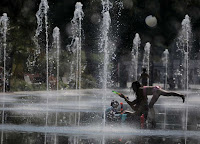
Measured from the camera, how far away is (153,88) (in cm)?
1459

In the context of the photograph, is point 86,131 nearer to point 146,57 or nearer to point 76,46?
point 76,46

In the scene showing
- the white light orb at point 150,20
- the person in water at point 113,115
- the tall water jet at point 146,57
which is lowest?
the person in water at point 113,115

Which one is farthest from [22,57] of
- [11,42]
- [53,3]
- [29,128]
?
[29,128]

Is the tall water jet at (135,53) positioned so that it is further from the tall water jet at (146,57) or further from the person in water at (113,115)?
the person in water at (113,115)

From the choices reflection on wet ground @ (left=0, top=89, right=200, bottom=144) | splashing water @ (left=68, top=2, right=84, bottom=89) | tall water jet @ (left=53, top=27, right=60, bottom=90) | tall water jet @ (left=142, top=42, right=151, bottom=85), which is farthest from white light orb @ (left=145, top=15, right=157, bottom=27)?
reflection on wet ground @ (left=0, top=89, right=200, bottom=144)

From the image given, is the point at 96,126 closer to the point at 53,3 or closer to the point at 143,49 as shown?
the point at 53,3

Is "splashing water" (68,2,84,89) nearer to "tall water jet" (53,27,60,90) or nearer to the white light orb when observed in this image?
"tall water jet" (53,27,60,90)

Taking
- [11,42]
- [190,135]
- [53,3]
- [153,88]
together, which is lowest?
[190,135]

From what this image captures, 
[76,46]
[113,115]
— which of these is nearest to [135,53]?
[76,46]

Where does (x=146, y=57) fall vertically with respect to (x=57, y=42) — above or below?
below

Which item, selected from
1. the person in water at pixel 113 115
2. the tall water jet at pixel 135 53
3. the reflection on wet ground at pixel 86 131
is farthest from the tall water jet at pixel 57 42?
the person in water at pixel 113 115

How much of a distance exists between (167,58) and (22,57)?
24013 mm

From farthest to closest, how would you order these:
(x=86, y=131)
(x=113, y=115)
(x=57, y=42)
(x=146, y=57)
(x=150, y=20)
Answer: (x=146, y=57), (x=150, y=20), (x=57, y=42), (x=113, y=115), (x=86, y=131)

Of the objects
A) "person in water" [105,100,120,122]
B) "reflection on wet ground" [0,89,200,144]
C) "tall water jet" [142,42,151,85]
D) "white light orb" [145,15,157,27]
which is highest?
"white light orb" [145,15,157,27]
